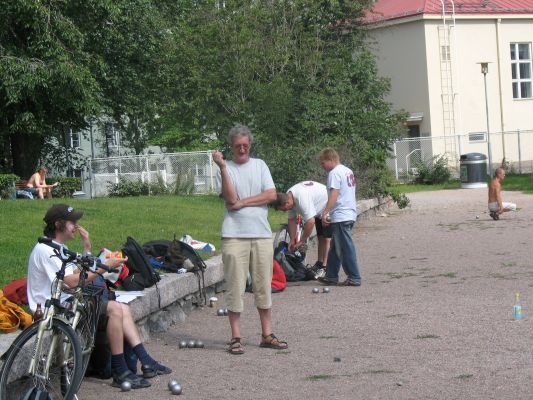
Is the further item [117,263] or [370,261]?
[370,261]

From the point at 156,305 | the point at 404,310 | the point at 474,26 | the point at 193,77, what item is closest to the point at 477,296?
the point at 404,310

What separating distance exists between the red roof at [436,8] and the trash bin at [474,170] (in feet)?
34.9

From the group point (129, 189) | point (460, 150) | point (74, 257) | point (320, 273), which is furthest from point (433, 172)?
point (74, 257)

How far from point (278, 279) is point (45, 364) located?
6389mm

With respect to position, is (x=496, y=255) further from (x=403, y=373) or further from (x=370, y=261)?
(x=403, y=373)

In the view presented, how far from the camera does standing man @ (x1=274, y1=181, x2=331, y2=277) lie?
528 inches

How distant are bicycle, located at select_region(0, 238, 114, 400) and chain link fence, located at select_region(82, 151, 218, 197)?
24.2m

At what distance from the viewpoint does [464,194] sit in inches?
1262

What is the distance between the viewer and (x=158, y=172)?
32625mm

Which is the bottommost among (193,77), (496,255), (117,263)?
(496,255)

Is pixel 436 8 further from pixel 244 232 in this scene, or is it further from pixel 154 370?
pixel 154 370

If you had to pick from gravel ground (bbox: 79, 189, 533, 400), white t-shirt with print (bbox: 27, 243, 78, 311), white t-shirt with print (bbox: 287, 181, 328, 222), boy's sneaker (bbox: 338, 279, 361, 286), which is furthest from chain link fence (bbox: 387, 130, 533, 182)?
white t-shirt with print (bbox: 27, 243, 78, 311)

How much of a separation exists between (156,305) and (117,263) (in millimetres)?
2248

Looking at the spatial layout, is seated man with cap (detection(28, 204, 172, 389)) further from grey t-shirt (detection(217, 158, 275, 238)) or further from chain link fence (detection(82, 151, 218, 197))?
chain link fence (detection(82, 151, 218, 197))
